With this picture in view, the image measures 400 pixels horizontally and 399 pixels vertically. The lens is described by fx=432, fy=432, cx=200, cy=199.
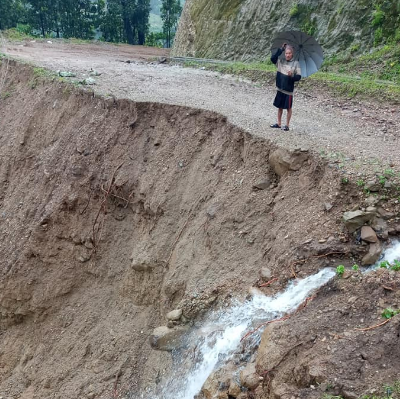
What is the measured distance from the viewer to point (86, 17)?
34.4 meters

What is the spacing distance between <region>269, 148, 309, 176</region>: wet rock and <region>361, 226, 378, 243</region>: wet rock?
70.0 inches

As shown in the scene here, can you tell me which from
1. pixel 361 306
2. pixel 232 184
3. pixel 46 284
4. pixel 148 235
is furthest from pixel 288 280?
pixel 46 284

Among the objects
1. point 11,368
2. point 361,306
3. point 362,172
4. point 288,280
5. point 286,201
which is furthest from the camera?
point 11,368

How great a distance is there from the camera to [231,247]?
7.62m

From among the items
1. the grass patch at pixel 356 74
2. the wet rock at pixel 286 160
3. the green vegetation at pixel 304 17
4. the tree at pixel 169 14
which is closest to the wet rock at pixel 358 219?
the wet rock at pixel 286 160

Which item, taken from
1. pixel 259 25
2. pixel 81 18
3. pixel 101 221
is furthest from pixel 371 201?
pixel 81 18

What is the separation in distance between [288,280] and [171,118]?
5422 mm

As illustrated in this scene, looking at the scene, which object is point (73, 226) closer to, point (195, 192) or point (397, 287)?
point (195, 192)

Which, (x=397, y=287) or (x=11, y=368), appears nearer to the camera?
(x=397, y=287)

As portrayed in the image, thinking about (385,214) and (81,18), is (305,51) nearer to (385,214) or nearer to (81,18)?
(385,214)

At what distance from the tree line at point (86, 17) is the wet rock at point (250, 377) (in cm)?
3255

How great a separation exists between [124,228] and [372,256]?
19.4 ft

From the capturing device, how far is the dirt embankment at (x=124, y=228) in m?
7.43

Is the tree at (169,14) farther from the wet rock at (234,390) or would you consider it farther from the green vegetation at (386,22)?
the wet rock at (234,390)
